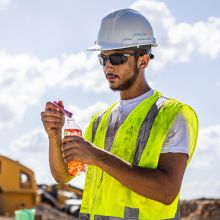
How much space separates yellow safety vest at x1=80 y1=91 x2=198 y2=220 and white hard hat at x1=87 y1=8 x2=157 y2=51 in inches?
11.1

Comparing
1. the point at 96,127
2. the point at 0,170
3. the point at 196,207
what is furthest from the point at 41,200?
the point at 96,127

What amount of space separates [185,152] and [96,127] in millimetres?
610

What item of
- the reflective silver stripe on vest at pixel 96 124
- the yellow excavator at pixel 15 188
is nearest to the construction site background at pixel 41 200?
the yellow excavator at pixel 15 188

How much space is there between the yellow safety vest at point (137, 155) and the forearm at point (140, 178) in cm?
11

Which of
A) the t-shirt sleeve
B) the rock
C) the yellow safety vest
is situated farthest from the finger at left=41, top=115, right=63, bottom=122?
the rock

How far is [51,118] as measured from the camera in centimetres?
343

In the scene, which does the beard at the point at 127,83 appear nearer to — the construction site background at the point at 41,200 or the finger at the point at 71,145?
the finger at the point at 71,145

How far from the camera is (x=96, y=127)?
12.1 feet

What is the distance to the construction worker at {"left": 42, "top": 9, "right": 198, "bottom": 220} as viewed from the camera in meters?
3.14

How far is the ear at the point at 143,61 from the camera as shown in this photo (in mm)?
3486

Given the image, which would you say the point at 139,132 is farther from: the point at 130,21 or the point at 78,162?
the point at 130,21

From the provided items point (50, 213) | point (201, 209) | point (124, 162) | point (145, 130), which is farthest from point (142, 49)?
point (201, 209)

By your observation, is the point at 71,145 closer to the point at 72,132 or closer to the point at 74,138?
the point at 74,138

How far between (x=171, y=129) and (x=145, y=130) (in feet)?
0.44
